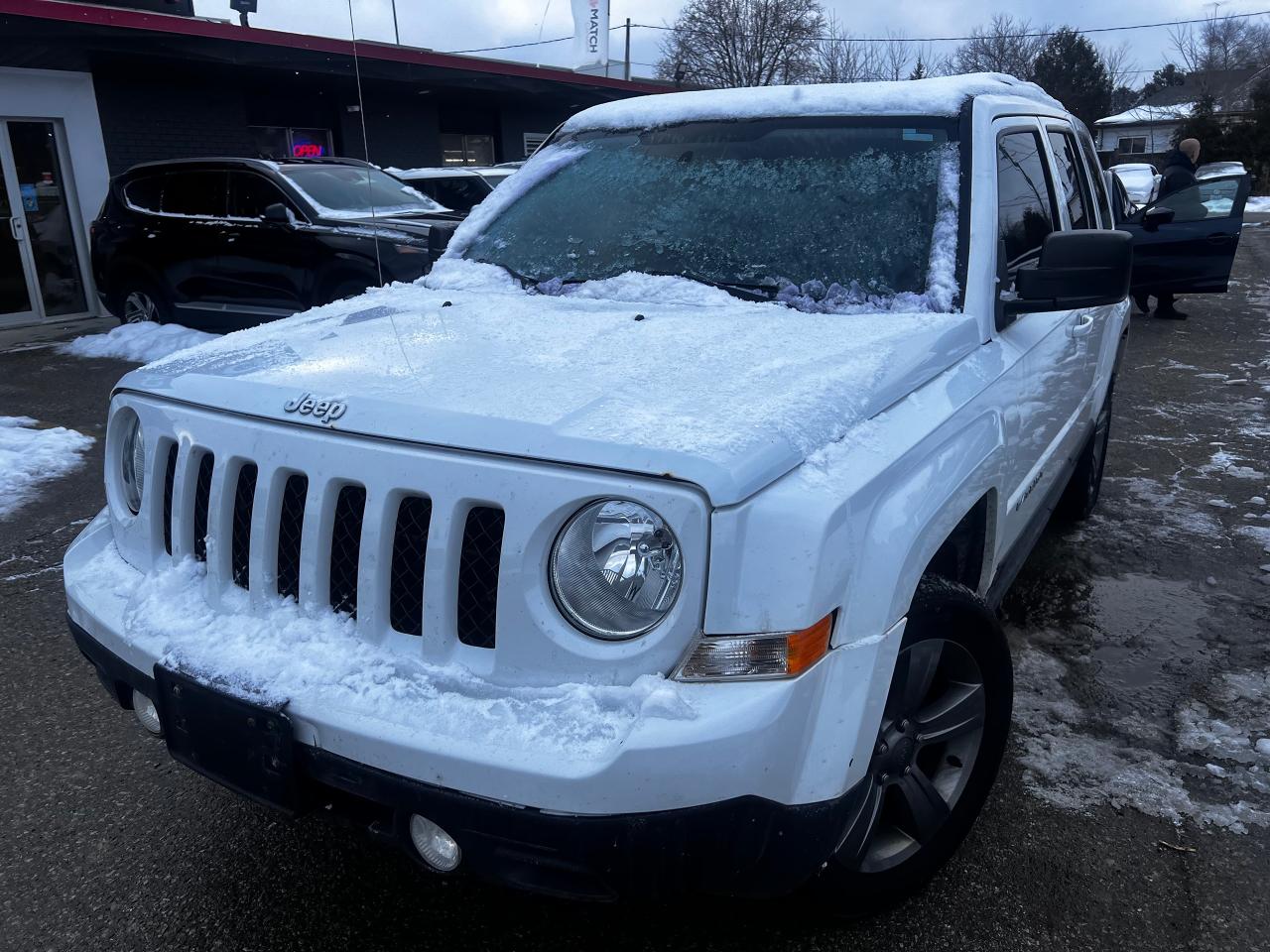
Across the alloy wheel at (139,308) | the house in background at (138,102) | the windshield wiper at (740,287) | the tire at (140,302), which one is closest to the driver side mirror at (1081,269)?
the windshield wiper at (740,287)

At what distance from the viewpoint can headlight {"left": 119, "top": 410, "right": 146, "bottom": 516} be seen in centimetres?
249

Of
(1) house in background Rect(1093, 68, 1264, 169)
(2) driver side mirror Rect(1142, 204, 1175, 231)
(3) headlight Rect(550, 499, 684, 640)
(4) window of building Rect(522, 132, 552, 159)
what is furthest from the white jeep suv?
(1) house in background Rect(1093, 68, 1264, 169)

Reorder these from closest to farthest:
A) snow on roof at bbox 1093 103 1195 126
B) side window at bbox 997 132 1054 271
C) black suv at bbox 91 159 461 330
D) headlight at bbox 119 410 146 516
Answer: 1. headlight at bbox 119 410 146 516
2. side window at bbox 997 132 1054 271
3. black suv at bbox 91 159 461 330
4. snow on roof at bbox 1093 103 1195 126

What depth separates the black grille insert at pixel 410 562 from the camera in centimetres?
190

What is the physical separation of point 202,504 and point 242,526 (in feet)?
0.66

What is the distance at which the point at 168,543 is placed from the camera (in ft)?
7.76

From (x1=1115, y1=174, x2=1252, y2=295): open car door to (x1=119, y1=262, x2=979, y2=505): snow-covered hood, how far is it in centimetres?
782

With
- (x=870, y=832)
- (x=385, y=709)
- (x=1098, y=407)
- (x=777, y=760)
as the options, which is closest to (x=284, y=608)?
(x=385, y=709)

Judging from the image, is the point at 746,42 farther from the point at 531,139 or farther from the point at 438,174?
the point at 438,174

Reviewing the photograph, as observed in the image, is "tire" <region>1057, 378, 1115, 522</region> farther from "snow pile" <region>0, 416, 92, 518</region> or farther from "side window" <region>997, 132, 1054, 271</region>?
"snow pile" <region>0, 416, 92, 518</region>

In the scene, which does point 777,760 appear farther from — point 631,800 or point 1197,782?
point 1197,782

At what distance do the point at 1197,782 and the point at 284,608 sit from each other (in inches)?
97.6

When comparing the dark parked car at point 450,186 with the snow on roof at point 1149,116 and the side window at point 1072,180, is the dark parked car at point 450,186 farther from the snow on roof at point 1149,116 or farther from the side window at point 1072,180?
the snow on roof at point 1149,116

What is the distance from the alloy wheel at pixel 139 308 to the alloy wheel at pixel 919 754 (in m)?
9.43
